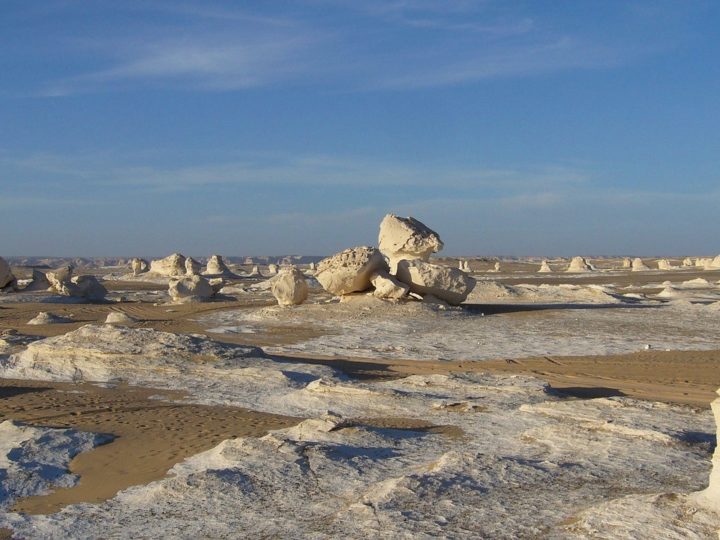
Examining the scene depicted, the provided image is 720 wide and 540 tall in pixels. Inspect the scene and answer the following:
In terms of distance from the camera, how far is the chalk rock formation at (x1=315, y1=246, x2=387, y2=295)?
67.9ft

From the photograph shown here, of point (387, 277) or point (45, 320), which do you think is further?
point (387, 277)

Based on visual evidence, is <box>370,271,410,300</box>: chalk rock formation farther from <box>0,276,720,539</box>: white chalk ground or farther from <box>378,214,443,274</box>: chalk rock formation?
<box>0,276,720,539</box>: white chalk ground

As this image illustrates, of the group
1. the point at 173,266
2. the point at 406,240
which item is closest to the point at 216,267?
the point at 173,266

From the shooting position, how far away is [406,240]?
74.7ft

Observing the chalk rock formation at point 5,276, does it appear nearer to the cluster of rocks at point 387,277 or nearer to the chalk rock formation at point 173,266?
the chalk rock formation at point 173,266

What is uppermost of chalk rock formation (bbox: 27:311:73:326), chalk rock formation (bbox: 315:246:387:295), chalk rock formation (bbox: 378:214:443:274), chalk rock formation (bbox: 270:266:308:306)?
chalk rock formation (bbox: 378:214:443:274)

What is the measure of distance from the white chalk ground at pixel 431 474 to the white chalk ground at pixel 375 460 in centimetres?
2

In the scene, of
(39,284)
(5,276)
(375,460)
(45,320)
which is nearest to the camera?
(375,460)

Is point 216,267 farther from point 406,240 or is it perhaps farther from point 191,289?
point 406,240

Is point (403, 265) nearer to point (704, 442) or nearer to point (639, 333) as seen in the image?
point (639, 333)

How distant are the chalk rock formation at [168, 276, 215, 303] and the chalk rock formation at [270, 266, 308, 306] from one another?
6288 mm

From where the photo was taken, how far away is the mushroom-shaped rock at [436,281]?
20.9 metres

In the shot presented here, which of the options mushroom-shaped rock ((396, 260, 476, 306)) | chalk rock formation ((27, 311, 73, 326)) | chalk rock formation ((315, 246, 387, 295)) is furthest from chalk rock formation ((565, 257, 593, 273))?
chalk rock formation ((27, 311, 73, 326))

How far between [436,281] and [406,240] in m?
2.27
